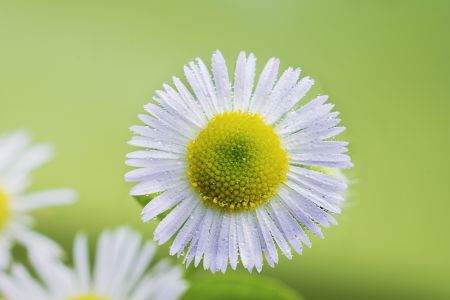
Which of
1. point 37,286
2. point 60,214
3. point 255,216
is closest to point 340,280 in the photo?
point 60,214

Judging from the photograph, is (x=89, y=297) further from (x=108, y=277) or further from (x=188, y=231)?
(x=188, y=231)

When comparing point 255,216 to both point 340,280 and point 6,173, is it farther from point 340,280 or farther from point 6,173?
point 340,280

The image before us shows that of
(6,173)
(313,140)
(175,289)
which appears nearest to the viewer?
(313,140)

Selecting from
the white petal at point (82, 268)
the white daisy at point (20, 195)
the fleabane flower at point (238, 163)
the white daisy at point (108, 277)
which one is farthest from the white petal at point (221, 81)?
the white daisy at point (20, 195)

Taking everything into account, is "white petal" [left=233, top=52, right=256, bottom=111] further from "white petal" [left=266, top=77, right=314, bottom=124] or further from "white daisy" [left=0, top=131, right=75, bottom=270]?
"white daisy" [left=0, top=131, right=75, bottom=270]

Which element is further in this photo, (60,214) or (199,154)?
(60,214)

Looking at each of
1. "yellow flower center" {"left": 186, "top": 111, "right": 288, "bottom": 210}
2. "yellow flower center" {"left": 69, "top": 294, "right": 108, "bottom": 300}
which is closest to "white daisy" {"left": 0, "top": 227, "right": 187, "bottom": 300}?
"yellow flower center" {"left": 69, "top": 294, "right": 108, "bottom": 300}

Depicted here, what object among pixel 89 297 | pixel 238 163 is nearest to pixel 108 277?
pixel 89 297
